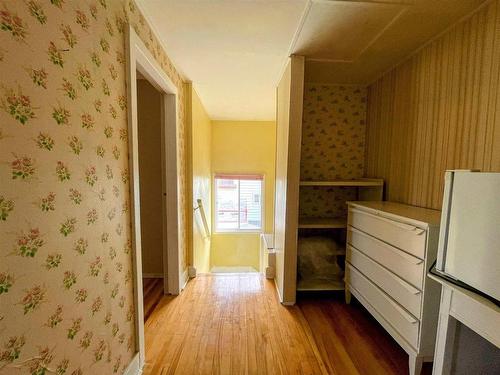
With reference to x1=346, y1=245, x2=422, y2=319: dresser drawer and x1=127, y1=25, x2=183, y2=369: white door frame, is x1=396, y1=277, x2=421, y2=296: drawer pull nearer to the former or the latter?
x1=346, y1=245, x2=422, y2=319: dresser drawer

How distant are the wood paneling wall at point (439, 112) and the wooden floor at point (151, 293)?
241 centimetres

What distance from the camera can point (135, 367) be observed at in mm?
1331

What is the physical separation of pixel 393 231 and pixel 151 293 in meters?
2.25

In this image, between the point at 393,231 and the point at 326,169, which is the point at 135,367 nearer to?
the point at 393,231

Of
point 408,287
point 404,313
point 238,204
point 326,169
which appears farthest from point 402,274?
point 238,204

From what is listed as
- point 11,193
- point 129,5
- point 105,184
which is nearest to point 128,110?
point 105,184

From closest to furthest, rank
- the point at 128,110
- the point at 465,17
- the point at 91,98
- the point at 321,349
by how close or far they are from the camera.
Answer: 1. the point at 91,98
2. the point at 128,110
3. the point at 465,17
4. the point at 321,349

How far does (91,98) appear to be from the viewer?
950 mm

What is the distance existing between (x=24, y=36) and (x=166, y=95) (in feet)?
5.02

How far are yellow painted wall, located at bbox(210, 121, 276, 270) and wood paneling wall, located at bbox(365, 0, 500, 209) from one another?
2464 mm

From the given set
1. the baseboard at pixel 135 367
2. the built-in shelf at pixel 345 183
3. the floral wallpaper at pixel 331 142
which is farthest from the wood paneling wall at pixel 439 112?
the baseboard at pixel 135 367

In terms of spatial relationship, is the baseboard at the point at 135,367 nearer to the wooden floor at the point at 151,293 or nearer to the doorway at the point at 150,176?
the wooden floor at the point at 151,293

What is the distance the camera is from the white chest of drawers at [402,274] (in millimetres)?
1196

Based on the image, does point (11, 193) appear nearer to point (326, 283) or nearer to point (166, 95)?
point (166, 95)
